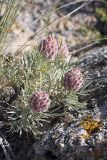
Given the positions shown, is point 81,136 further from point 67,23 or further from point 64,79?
point 67,23

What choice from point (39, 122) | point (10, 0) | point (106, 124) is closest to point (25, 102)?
point (39, 122)

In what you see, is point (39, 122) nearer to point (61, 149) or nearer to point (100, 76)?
point (61, 149)

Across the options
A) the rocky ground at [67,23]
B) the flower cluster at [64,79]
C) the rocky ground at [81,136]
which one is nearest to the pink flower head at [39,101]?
the flower cluster at [64,79]

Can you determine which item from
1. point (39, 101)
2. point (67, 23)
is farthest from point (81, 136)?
point (67, 23)

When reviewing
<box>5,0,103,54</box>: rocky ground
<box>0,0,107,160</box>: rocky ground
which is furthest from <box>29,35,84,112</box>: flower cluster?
<box>5,0,103,54</box>: rocky ground

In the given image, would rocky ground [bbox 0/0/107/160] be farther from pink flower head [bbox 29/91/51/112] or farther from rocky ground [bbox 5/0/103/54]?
rocky ground [bbox 5/0/103/54]

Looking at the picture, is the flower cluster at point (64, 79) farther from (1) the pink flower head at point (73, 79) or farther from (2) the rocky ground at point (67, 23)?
(2) the rocky ground at point (67, 23)
